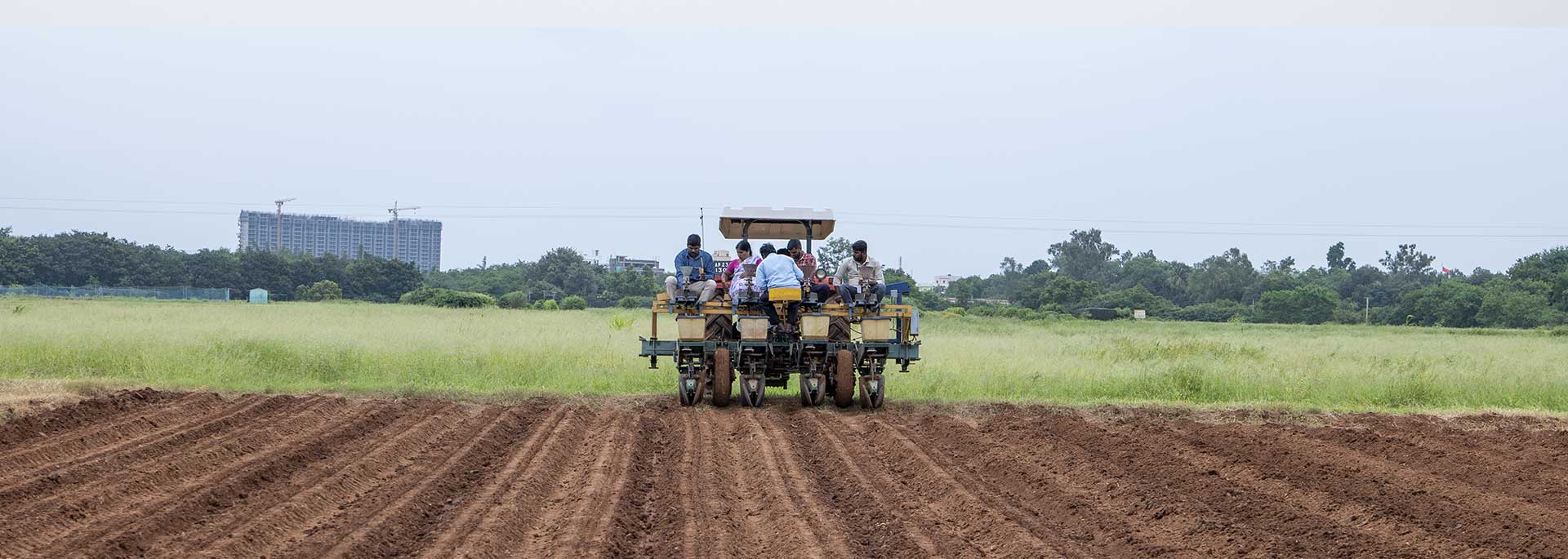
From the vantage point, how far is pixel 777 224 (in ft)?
50.8

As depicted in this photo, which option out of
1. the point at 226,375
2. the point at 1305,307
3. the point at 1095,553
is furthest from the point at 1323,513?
the point at 1305,307

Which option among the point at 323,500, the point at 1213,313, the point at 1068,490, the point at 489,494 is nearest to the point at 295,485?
the point at 323,500

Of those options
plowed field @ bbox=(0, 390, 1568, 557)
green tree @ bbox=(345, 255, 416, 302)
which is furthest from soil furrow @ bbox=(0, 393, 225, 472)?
green tree @ bbox=(345, 255, 416, 302)

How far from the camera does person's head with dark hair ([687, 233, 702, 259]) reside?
1474 centimetres

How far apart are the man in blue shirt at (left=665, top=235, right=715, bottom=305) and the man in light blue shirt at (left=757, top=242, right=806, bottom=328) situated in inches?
30.7

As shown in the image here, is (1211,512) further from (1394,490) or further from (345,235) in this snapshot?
(345,235)

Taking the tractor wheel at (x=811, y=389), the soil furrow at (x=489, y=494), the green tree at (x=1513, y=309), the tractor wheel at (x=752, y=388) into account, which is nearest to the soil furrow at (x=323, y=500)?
the soil furrow at (x=489, y=494)

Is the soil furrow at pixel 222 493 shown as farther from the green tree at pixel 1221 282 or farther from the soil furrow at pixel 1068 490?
the green tree at pixel 1221 282

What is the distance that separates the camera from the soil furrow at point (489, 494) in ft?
20.5

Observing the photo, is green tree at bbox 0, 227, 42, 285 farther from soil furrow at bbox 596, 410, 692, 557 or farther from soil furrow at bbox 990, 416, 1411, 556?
soil furrow at bbox 990, 416, 1411, 556

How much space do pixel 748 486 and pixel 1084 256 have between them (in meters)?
98.2

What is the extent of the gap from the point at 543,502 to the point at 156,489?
7.77 feet

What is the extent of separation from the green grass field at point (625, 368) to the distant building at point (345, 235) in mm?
122123

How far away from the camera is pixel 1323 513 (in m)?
7.39
